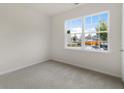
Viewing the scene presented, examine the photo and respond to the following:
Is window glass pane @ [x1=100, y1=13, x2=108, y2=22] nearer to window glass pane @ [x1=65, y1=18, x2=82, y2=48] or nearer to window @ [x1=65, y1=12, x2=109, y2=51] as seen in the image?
window @ [x1=65, y1=12, x2=109, y2=51]

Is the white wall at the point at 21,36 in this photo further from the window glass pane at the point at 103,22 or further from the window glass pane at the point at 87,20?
the window glass pane at the point at 103,22

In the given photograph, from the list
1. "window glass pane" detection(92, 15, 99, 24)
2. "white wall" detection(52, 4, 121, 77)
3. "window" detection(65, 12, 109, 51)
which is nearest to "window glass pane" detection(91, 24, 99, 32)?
"window" detection(65, 12, 109, 51)

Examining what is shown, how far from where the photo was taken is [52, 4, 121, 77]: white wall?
280 cm

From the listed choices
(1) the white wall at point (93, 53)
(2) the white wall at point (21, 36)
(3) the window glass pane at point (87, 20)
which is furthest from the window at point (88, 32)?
(2) the white wall at point (21, 36)

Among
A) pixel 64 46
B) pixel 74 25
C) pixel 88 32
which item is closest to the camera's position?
pixel 88 32

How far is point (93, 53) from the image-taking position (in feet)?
10.9

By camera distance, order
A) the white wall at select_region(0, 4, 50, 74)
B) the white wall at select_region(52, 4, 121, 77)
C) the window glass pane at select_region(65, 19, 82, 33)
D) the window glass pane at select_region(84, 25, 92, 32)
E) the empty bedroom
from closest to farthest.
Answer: the empty bedroom
the white wall at select_region(52, 4, 121, 77)
the white wall at select_region(0, 4, 50, 74)
the window glass pane at select_region(84, 25, 92, 32)
the window glass pane at select_region(65, 19, 82, 33)

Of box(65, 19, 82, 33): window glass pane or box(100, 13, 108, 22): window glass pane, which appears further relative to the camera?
box(65, 19, 82, 33): window glass pane

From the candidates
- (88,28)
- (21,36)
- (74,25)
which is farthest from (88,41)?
(21,36)

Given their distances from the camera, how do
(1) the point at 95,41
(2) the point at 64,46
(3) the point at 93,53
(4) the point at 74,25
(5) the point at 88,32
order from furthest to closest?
(2) the point at 64,46, (4) the point at 74,25, (5) the point at 88,32, (1) the point at 95,41, (3) the point at 93,53

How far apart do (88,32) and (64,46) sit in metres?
1.40

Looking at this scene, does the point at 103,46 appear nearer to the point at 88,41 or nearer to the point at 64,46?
the point at 88,41

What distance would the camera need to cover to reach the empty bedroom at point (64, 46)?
8.43ft
